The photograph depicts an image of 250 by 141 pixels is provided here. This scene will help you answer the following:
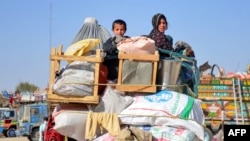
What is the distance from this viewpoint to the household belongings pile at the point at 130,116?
403cm

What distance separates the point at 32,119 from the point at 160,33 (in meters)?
19.3

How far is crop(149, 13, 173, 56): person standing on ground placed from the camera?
5129mm

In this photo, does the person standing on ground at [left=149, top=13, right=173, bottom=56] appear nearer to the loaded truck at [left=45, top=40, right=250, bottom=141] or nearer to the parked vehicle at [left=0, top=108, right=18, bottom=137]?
the loaded truck at [left=45, top=40, right=250, bottom=141]

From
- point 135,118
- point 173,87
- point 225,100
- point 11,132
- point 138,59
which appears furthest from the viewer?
point 11,132

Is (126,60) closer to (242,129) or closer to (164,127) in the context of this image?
(164,127)

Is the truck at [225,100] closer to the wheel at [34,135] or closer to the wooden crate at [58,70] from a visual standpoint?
the wooden crate at [58,70]

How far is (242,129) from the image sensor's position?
13.8 feet

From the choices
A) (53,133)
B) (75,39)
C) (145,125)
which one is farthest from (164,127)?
(75,39)

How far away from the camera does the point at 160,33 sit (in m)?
5.25

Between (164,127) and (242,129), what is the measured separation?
715 mm

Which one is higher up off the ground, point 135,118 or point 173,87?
point 173,87

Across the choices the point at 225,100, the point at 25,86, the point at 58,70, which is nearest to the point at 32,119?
the point at 225,100

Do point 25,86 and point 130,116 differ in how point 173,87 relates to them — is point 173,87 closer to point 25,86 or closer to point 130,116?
point 130,116

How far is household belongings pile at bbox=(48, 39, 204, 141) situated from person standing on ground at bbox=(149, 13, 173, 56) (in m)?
0.93
